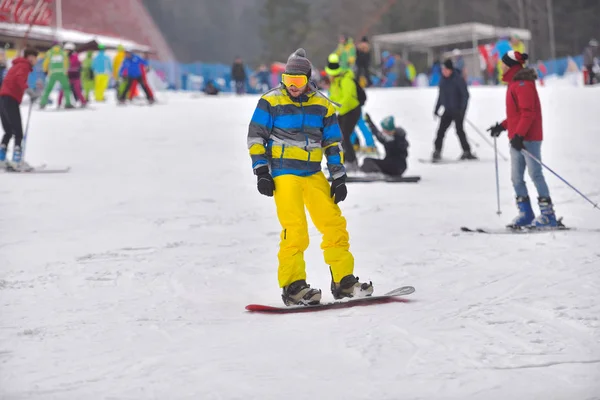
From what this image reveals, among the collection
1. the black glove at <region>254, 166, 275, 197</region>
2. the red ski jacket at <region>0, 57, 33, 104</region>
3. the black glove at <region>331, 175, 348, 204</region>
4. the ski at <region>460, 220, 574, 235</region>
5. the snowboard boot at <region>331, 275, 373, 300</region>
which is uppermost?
the red ski jacket at <region>0, 57, 33, 104</region>

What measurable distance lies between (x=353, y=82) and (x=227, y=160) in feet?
9.55

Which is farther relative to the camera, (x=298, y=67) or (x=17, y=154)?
(x=17, y=154)

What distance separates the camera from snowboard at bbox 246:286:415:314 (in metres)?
4.82

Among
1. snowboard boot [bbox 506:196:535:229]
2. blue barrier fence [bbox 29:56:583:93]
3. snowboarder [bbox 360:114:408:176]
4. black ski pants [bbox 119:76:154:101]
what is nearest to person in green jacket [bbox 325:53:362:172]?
snowboarder [bbox 360:114:408:176]

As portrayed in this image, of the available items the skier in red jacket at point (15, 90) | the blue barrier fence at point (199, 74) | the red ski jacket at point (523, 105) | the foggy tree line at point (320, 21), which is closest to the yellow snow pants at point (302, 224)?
the red ski jacket at point (523, 105)

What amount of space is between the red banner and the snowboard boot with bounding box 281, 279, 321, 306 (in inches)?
1201

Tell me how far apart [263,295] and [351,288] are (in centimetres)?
66

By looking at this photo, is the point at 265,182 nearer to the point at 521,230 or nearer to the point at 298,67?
the point at 298,67

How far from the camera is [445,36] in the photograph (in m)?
35.7

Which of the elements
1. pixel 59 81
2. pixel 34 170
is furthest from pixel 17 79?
pixel 59 81

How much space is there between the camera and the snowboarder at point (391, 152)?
1030cm

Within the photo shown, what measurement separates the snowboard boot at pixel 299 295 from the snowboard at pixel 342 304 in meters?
0.04

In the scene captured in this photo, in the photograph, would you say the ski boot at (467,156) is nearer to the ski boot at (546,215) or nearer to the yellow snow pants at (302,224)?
the ski boot at (546,215)

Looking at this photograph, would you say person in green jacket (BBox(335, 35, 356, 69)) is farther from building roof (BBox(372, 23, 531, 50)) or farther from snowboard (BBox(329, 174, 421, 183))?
building roof (BBox(372, 23, 531, 50))
